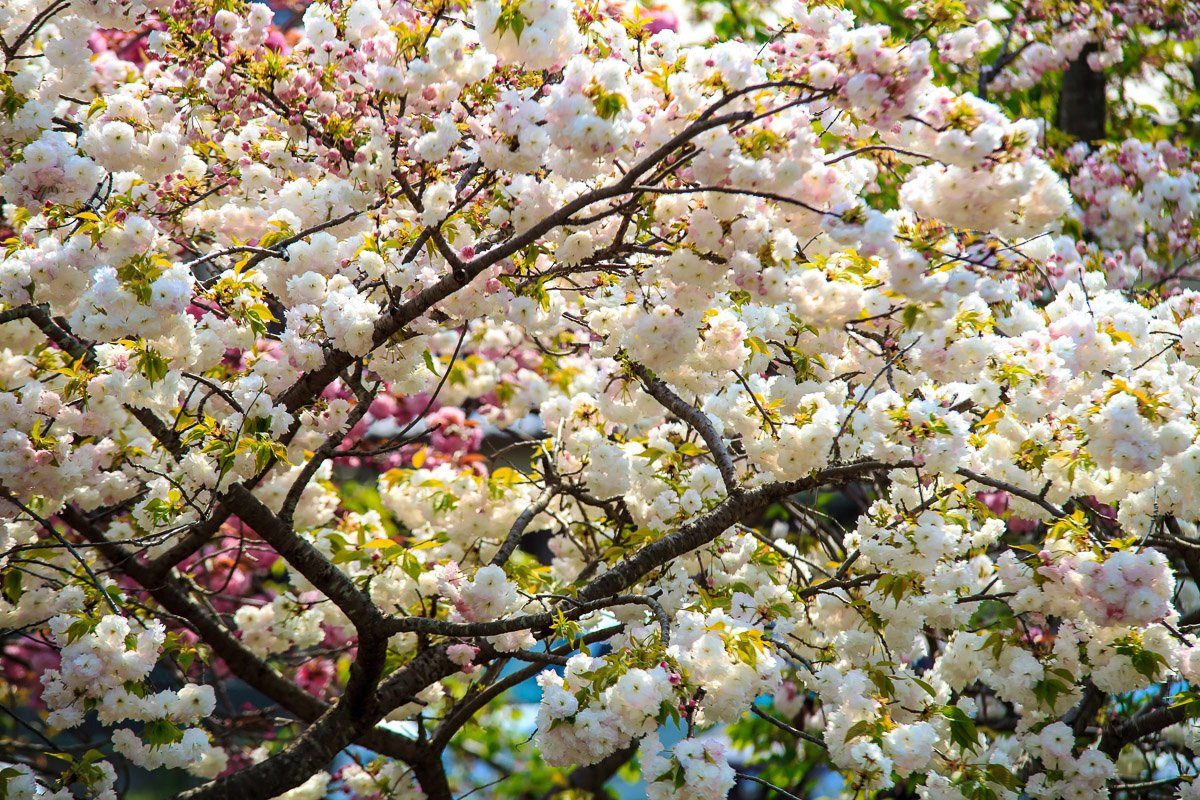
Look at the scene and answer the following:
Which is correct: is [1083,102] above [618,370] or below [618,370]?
above

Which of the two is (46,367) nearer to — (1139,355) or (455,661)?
(455,661)

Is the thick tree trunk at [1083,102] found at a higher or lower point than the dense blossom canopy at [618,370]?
higher

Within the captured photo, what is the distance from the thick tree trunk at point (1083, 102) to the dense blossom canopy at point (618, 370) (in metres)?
3.38

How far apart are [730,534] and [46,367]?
8.53 feet

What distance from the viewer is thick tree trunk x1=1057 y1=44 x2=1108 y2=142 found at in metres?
7.76

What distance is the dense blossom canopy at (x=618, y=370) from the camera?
9.73ft

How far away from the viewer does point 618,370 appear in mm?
4426

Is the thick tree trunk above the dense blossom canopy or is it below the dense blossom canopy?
above

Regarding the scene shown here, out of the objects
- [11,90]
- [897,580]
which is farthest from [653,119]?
[11,90]

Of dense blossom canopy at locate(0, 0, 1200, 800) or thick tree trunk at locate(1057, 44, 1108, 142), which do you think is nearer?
dense blossom canopy at locate(0, 0, 1200, 800)

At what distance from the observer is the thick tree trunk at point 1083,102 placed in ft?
25.5

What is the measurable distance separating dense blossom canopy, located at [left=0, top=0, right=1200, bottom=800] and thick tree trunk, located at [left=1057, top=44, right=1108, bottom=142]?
11.1 ft

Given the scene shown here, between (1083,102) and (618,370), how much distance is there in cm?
513

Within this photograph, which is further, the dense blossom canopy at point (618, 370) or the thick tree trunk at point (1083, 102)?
the thick tree trunk at point (1083, 102)
